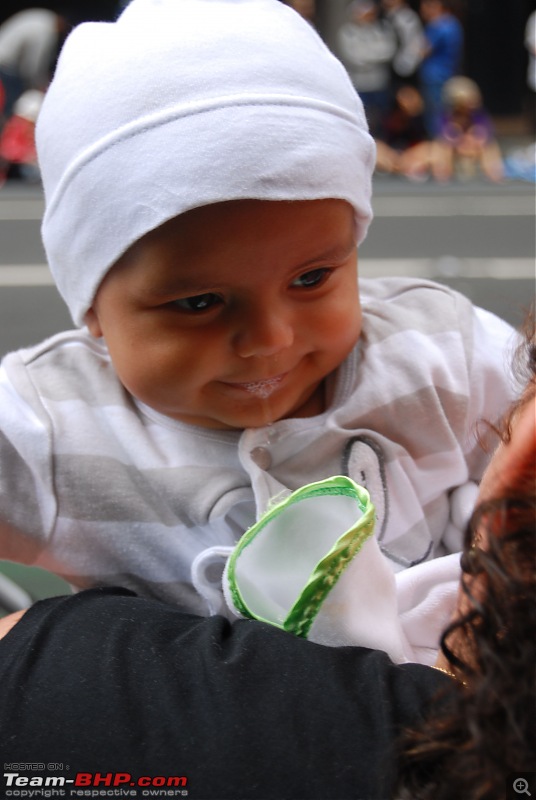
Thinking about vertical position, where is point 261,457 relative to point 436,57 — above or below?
above

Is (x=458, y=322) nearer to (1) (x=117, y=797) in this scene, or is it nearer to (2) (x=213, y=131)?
(2) (x=213, y=131)

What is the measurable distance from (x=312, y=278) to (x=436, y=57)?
7734 mm

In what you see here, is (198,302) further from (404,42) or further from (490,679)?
(404,42)

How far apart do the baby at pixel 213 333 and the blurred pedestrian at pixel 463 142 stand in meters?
4.68

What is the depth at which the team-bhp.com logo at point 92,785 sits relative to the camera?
61 cm

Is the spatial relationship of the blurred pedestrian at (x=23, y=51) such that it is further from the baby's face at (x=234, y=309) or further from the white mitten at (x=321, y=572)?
the white mitten at (x=321, y=572)

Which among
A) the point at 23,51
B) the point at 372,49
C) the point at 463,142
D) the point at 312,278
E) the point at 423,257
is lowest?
the point at 463,142

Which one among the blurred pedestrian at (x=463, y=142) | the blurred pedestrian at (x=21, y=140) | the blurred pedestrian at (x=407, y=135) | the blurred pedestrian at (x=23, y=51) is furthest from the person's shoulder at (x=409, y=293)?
the blurred pedestrian at (x=407, y=135)

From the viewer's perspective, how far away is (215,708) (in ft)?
2.04

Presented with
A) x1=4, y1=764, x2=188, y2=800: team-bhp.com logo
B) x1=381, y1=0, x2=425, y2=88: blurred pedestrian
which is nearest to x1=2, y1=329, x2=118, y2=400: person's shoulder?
x1=4, y1=764, x2=188, y2=800: team-bhp.com logo

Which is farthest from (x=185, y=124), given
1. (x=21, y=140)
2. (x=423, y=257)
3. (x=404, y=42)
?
(x=404, y=42)

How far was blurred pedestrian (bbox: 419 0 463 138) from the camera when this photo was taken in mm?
7574

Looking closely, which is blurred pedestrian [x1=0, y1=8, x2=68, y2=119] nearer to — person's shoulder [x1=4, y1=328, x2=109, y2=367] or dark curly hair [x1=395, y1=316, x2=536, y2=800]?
person's shoulder [x1=4, y1=328, x2=109, y2=367]

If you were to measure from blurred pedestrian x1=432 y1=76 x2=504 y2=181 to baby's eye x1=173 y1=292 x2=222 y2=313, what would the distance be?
16.0ft
